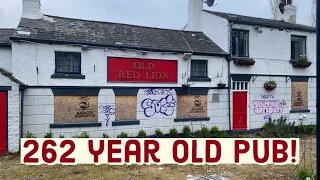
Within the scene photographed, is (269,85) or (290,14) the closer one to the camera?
(269,85)

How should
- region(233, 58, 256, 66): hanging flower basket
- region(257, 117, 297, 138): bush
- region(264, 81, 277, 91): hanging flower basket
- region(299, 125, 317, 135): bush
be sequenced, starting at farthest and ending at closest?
region(299, 125, 317, 135): bush
region(264, 81, 277, 91): hanging flower basket
region(233, 58, 256, 66): hanging flower basket
region(257, 117, 297, 138): bush

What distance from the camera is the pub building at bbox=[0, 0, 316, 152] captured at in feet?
→ 40.8

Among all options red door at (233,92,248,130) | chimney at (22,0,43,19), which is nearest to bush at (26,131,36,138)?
chimney at (22,0,43,19)

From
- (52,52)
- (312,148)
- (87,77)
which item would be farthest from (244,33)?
(52,52)

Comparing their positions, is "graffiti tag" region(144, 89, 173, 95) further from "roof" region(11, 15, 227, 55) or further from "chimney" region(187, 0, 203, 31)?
"chimney" region(187, 0, 203, 31)

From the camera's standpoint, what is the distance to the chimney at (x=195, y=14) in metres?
18.5

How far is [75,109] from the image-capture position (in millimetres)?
13234

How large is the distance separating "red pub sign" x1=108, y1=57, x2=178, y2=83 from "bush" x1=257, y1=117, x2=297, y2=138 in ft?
18.5

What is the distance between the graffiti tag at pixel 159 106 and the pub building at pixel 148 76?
1.9 inches

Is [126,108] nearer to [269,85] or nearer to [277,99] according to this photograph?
[269,85]

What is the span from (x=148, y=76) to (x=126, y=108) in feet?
6.01

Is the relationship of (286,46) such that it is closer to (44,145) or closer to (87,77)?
(87,77)

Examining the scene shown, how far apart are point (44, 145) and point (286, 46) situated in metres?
14.3

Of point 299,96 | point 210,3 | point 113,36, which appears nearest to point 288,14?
point 299,96
